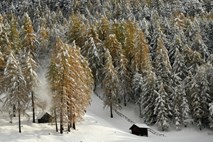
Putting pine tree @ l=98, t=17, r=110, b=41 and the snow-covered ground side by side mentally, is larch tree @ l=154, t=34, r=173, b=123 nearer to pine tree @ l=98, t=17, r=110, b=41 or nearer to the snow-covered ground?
the snow-covered ground

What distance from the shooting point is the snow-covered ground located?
5122 cm

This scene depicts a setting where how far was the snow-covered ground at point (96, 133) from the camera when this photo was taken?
51.2 meters

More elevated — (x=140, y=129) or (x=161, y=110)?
(x=161, y=110)

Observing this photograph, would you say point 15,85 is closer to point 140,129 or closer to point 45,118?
point 45,118

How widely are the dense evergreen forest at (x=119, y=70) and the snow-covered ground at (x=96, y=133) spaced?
1.84m

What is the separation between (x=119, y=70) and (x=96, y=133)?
66.7 feet

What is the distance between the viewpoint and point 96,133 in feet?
183

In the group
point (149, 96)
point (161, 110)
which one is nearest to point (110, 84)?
point (149, 96)

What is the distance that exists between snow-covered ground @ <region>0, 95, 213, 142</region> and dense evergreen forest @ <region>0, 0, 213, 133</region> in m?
1.84

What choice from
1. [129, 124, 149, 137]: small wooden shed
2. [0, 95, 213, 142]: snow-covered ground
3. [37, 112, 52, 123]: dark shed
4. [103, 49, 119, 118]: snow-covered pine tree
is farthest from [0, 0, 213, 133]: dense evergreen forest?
[129, 124, 149, 137]: small wooden shed

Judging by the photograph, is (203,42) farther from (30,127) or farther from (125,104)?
(30,127)

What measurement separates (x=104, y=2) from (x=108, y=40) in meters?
81.0

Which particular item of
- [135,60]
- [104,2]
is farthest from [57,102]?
[104,2]

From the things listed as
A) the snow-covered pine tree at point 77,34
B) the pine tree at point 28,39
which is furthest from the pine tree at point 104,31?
the pine tree at point 28,39
